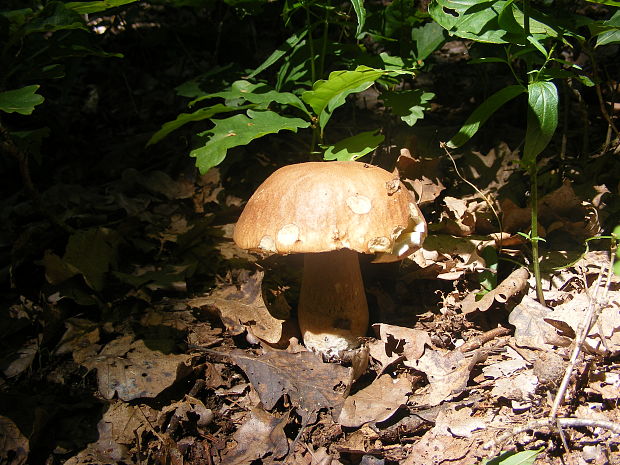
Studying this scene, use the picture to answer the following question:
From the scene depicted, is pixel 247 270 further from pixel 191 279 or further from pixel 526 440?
pixel 526 440

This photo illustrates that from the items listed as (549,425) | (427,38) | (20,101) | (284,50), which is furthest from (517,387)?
(20,101)

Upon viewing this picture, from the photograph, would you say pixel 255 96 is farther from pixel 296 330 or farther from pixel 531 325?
pixel 531 325

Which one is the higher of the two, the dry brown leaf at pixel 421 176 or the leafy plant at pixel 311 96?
the leafy plant at pixel 311 96

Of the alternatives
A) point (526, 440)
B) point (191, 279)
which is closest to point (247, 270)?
point (191, 279)

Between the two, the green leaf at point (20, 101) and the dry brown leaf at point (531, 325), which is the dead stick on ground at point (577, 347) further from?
the green leaf at point (20, 101)

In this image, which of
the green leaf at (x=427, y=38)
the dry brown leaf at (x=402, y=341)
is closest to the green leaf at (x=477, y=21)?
the green leaf at (x=427, y=38)

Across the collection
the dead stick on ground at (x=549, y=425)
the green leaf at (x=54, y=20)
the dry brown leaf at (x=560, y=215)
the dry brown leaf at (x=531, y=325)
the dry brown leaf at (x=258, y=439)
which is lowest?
the dry brown leaf at (x=258, y=439)
